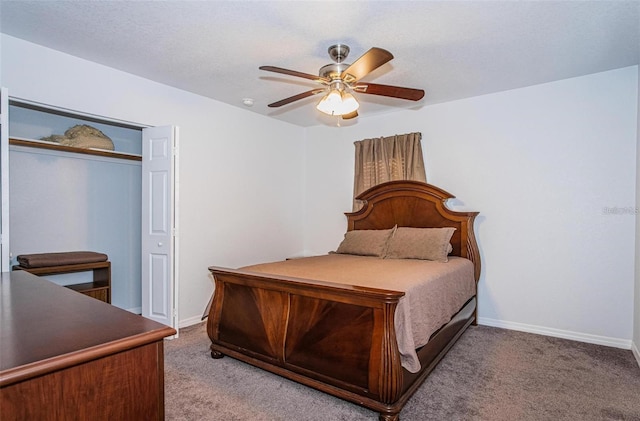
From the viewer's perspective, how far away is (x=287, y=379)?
8.25 feet

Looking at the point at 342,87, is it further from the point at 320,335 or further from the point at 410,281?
the point at 320,335

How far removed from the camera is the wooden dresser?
771 mm

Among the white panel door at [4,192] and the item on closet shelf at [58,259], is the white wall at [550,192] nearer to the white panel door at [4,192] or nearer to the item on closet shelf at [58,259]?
the item on closet shelf at [58,259]

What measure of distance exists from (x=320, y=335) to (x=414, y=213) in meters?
2.24

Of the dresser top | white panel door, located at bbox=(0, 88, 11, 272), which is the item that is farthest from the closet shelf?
the dresser top

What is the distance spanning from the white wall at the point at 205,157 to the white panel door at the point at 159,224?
0.26m

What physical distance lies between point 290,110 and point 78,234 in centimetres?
279

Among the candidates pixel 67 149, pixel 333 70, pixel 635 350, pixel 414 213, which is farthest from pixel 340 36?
pixel 635 350

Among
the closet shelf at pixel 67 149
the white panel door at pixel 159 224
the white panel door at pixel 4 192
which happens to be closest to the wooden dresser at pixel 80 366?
the white panel door at pixel 4 192

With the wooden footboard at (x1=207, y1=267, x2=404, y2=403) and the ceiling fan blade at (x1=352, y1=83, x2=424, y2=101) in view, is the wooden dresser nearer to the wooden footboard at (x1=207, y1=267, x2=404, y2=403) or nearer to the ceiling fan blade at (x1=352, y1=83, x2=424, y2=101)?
the wooden footboard at (x1=207, y1=267, x2=404, y2=403)

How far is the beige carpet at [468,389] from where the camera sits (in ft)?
6.86

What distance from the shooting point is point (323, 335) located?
226 cm

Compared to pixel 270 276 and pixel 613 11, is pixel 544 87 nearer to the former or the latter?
pixel 613 11

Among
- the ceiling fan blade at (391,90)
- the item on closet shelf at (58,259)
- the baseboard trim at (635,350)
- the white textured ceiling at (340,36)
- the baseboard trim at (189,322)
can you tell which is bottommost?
the baseboard trim at (189,322)
